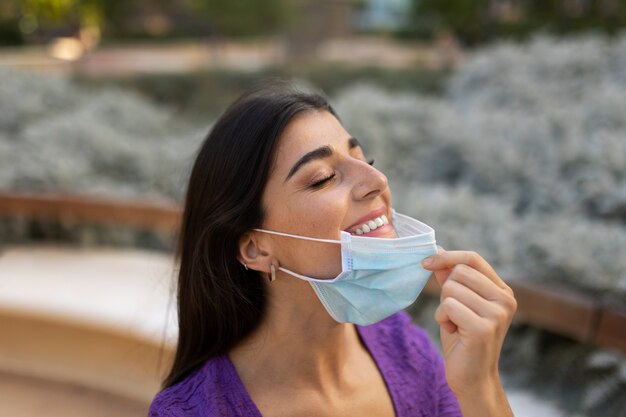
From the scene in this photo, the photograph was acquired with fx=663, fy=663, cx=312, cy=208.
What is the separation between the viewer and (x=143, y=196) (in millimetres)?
5312

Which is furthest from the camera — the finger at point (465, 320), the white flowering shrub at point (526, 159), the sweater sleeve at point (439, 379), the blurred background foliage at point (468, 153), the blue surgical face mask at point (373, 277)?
the white flowering shrub at point (526, 159)

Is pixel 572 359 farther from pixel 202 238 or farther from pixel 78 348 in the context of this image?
pixel 78 348

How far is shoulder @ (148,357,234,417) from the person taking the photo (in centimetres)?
159

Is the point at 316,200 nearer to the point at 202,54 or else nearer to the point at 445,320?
the point at 445,320

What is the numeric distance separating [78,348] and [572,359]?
252 cm

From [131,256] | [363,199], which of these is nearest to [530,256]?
[363,199]

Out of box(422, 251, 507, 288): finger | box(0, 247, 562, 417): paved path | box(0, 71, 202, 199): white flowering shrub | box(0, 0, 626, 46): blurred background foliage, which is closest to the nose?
box(422, 251, 507, 288): finger

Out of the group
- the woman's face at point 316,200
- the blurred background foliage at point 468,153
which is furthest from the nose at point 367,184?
the blurred background foliage at point 468,153

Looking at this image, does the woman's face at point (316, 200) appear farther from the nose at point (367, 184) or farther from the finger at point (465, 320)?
the finger at point (465, 320)

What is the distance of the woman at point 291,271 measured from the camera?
161 centimetres

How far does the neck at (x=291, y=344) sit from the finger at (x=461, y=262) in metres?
0.35

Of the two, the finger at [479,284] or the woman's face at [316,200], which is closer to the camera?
the finger at [479,284]

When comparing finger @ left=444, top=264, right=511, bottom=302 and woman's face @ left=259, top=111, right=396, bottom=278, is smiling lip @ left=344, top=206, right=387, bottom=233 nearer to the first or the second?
woman's face @ left=259, top=111, right=396, bottom=278

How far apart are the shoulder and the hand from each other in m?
0.58
